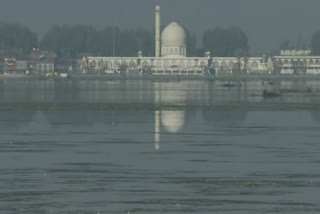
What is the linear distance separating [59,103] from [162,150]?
3665 centimetres

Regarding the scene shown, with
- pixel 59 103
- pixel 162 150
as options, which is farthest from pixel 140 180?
pixel 59 103

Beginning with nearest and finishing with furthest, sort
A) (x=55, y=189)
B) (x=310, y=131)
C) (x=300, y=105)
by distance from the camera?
(x=55, y=189)
(x=310, y=131)
(x=300, y=105)

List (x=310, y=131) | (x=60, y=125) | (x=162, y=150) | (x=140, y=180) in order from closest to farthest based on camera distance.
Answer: (x=140, y=180) < (x=162, y=150) < (x=310, y=131) < (x=60, y=125)

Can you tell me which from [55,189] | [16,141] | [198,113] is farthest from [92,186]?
[198,113]

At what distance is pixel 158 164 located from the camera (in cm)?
3105

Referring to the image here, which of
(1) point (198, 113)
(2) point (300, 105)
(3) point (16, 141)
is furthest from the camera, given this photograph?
(2) point (300, 105)

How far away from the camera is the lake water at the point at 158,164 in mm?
23875

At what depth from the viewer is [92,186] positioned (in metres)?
26.2

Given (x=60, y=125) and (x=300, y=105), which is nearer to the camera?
(x=60, y=125)

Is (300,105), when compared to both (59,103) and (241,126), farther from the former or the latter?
(241,126)

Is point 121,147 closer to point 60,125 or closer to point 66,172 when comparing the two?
point 66,172

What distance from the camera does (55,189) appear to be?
84.2 feet

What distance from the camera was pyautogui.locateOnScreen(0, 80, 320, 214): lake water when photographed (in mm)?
23875

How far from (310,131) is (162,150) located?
10.8 meters
